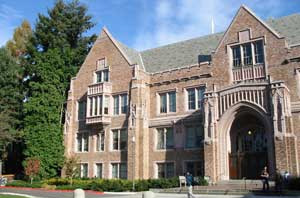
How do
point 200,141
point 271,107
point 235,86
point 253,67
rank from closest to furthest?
point 271,107 < point 235,86 < point 253,67 < point 200,141

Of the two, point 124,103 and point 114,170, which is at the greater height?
point 124,103

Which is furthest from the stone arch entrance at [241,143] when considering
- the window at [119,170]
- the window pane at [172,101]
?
the window at [119,170]

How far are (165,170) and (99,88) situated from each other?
1070cm

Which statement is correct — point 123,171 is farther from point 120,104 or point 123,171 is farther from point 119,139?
point 120,104

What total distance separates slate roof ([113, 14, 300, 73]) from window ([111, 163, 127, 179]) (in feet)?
33.2

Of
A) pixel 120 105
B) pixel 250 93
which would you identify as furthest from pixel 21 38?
pixel 250 93

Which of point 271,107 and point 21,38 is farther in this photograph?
point 21,38

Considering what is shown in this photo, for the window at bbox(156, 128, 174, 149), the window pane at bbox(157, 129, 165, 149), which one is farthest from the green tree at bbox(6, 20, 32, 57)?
the window at bbox(156, 128, 174, 149)

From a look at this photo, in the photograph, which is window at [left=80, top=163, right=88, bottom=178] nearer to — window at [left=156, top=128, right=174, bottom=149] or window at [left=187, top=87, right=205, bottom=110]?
window at [left=156, top=128, right=174, bottom=149]

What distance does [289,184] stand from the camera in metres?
22.2

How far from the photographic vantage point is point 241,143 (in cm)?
2877

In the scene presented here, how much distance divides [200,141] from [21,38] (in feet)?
122

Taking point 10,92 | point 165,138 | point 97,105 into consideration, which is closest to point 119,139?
point 97,105

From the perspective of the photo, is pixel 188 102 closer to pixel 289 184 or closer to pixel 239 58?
pixel 239 58
